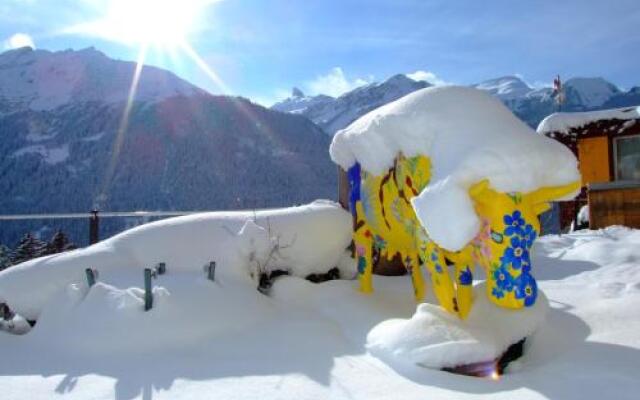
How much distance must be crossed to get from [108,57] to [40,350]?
161427 mm

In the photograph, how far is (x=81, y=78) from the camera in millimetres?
135125

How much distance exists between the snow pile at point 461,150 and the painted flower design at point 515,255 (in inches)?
11.7

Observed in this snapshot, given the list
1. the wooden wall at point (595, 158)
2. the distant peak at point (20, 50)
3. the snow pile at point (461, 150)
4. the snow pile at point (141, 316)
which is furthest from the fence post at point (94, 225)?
the distant peak at point (20, 50)

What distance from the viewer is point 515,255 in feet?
10.3

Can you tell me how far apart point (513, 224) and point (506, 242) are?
12cm

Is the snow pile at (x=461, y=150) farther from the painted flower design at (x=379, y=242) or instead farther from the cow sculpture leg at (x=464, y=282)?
the painted flower design at (x=379, y=242)

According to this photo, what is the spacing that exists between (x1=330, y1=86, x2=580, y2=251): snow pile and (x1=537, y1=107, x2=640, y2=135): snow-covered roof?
10.2 meters

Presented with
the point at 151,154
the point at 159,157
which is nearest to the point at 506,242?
the point at 159,157

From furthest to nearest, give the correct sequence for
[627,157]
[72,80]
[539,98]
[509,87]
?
1. [509,87]
2. [539,98]
3. [72,80]
4. [627,157]

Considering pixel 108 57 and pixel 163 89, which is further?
pixel 108 57

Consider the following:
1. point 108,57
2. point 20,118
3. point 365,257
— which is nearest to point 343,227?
point 365,257

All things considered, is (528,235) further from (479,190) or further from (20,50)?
(20,50)

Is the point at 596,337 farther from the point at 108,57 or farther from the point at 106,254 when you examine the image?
the point at 108,57

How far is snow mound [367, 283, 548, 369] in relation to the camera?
9.46 ft
